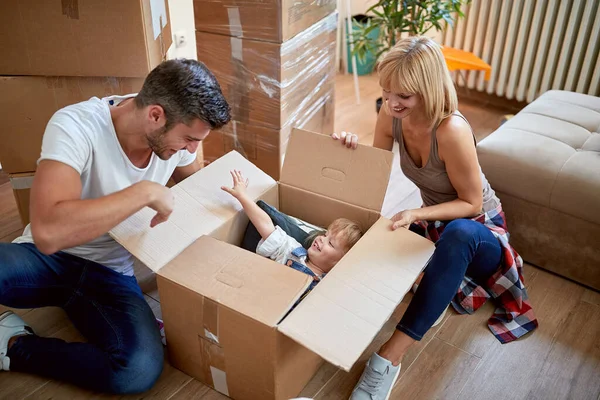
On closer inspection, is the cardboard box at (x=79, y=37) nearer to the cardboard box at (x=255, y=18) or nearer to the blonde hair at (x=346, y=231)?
the cardboard box at (x=255, y=18)

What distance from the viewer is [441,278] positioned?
1423 millimetres

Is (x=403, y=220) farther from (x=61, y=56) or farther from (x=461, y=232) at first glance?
(x=61, y=56)

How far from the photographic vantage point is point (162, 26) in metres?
1.79

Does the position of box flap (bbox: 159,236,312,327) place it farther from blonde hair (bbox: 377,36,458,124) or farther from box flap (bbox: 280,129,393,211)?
blonde hair (bbox: 377,36,458,124)

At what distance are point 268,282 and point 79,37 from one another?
3.19 feet

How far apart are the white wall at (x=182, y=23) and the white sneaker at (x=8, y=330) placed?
1.62m

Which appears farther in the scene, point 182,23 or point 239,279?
point 182,23

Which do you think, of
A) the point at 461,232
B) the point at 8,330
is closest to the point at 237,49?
the point at 461,232

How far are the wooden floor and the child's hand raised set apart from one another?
49 centimetres

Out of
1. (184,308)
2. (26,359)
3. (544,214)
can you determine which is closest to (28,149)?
(26,359)

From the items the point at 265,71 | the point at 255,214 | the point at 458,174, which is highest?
the point at 265,71

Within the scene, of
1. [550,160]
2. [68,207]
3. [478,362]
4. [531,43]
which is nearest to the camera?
[68,207]

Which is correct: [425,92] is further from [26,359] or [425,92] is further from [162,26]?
[26,359]

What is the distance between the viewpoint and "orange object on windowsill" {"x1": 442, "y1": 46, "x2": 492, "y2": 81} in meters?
2.97
